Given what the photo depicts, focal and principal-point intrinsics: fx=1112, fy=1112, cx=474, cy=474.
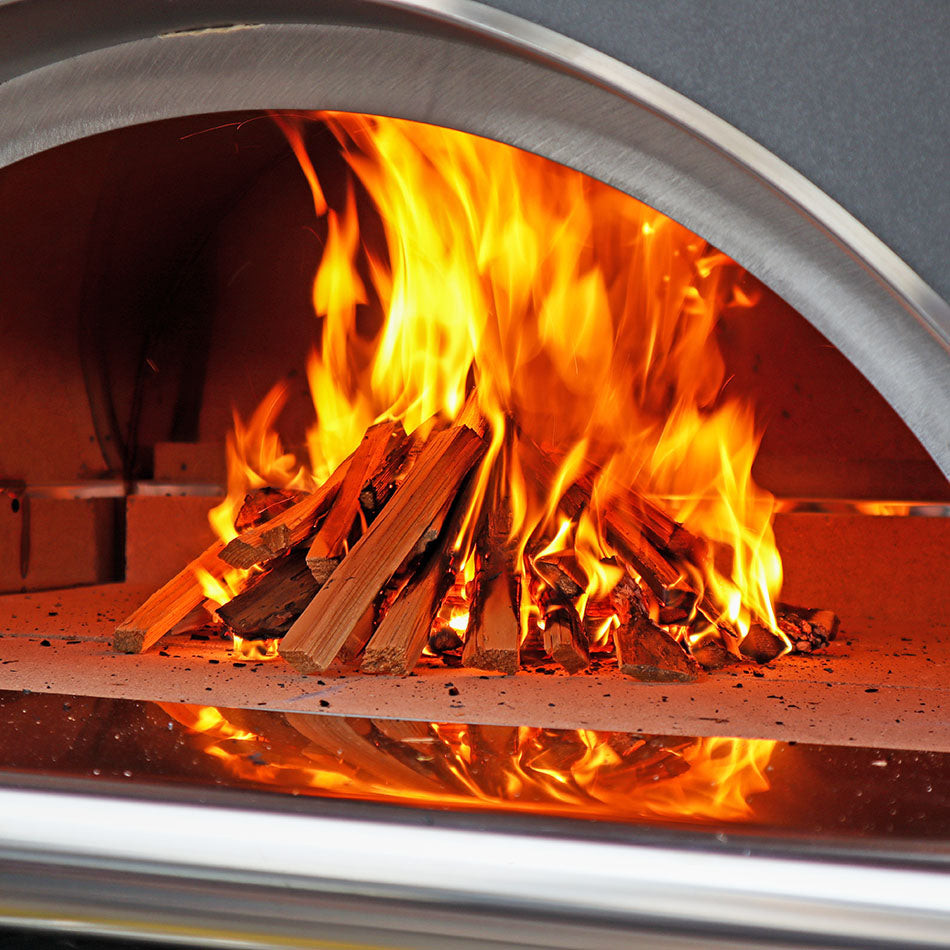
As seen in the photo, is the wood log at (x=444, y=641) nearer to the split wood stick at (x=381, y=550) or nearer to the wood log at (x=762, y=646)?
the split wood stick at (x=381, y=550)

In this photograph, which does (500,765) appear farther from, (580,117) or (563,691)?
(580,117)

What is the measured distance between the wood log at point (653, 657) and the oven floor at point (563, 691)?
0.02 meters

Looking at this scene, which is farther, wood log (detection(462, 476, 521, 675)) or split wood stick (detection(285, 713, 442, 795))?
wood log (detection(462, 476, 521, 675))

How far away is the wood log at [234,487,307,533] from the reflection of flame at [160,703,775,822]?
743 millimetres

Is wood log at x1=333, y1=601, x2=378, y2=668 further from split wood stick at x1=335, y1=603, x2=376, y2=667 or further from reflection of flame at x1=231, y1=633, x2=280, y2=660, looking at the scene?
reflection of flame at x1=231, y1=633, x2=280, y2=660

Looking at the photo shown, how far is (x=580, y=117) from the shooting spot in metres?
1.03

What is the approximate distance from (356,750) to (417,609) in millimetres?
456

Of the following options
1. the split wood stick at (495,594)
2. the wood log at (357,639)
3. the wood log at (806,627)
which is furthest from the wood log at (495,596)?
the wood log at (806,627)

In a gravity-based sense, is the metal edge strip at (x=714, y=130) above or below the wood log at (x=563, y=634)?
above

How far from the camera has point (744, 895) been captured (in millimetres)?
679

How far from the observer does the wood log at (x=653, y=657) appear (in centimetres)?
125

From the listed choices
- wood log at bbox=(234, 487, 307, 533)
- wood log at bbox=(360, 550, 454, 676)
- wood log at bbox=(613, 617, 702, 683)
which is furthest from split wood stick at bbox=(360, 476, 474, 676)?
wood log at bbox=(234, 487, 307, 533)

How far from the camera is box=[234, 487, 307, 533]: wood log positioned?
5.73ft

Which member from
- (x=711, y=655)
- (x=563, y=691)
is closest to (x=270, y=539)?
(x=563, y=691)
